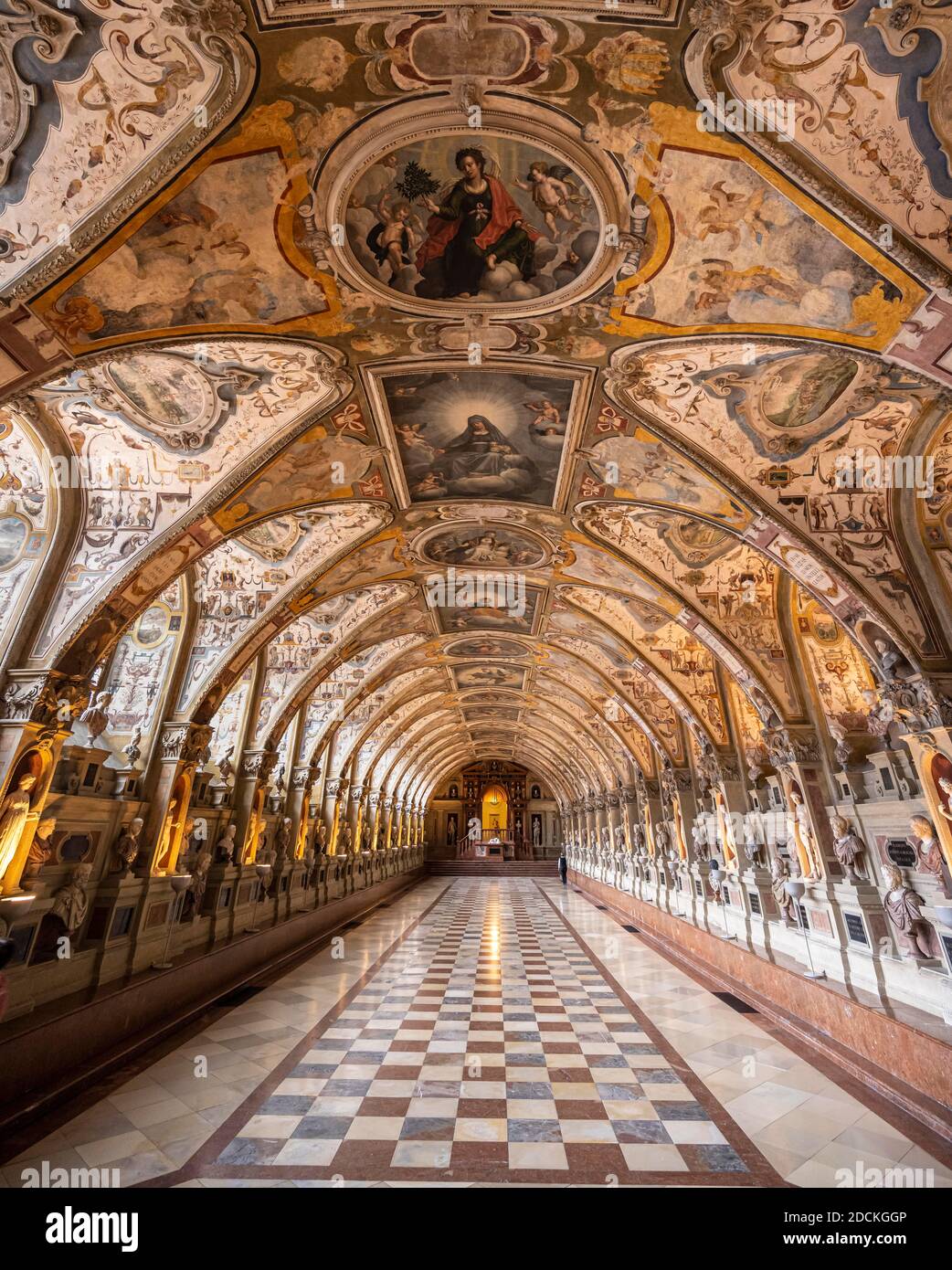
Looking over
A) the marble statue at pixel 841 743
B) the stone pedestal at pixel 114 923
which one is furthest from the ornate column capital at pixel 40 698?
the marble statue at pixel 841 743

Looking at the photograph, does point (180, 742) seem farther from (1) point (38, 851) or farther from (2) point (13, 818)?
(2) point (13, 818)

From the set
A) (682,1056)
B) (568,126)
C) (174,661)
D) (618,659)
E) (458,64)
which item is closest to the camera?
(458,64)

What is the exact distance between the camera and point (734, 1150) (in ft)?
16.8

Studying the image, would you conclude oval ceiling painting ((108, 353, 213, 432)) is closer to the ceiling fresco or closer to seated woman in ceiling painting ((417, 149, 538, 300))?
the ceiling fresco

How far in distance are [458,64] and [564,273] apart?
1.90 m

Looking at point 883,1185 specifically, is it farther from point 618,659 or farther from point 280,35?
point 618,659

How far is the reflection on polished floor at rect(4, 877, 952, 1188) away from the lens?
488 cm

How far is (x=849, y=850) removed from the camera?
9.18 metres

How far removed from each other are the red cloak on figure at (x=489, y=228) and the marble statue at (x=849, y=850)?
9377 mm

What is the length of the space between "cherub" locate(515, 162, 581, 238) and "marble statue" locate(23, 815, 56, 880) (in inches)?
333

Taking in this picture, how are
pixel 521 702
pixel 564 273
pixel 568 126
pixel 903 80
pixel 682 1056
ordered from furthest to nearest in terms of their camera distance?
pixel 521 702 → pixel 682 1056 → pixel 564 273 → pixel 568 126 → pixel 903 80

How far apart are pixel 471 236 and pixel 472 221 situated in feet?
0.55

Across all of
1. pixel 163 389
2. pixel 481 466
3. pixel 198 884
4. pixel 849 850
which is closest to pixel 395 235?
pixel 163 389

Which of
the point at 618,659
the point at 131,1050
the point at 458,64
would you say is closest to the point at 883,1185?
the point at 131,1050
